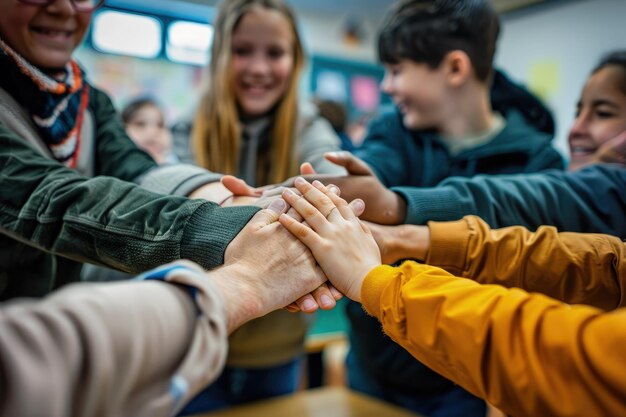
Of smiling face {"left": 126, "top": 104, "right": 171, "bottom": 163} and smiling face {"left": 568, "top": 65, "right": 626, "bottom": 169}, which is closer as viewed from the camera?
smiling face {"left": 568, "top": 65, "right": 626, "bottom": 169}

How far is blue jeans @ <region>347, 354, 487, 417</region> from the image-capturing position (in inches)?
43.9

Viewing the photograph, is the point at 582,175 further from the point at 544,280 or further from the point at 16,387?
the point at 16,387

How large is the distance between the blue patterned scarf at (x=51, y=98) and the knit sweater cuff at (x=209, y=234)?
0.35 m

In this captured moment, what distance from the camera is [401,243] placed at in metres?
0.90

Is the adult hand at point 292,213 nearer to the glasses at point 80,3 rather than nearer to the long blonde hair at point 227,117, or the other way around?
the long blonde hair at point 227,117

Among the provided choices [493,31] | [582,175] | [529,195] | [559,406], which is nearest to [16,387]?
[559,406]

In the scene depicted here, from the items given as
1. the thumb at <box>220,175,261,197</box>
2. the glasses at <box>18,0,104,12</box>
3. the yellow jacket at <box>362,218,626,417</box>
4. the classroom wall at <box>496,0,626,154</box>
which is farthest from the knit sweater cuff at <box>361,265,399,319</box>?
the classroom wall at <box>496,0,626,154</box>

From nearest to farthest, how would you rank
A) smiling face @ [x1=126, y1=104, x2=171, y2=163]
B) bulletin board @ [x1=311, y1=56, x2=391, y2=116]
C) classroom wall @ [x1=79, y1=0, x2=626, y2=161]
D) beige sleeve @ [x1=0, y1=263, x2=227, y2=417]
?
beige sleeve @ [x1=0, y1=263, x2=227, y2=417]
classroom wall @ [x1=79, y1=0, x2=626, y2=161]
smiling face @ [x1=126, y1=104, x2=171, y2=163]
bulletin board @ [x1=311, y1=56, x2=391, y2=116]

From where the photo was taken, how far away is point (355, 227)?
80 cm

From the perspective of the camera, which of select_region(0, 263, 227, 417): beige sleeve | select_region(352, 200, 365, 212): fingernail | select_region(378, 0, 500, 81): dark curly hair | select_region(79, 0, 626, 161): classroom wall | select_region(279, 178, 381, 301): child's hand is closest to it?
select_region(0, 263, 227, 417): beige sleeve

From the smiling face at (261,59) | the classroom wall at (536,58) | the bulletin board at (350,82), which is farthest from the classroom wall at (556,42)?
the bulletin board at (350,82)

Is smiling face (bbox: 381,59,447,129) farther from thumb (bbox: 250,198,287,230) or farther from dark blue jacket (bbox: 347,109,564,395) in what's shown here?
thumb (bbox: 250,198,287,230)

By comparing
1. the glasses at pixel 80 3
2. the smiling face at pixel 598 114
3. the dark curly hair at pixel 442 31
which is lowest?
the smiling face at pixel 598 114

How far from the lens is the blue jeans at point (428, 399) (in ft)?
3.66
